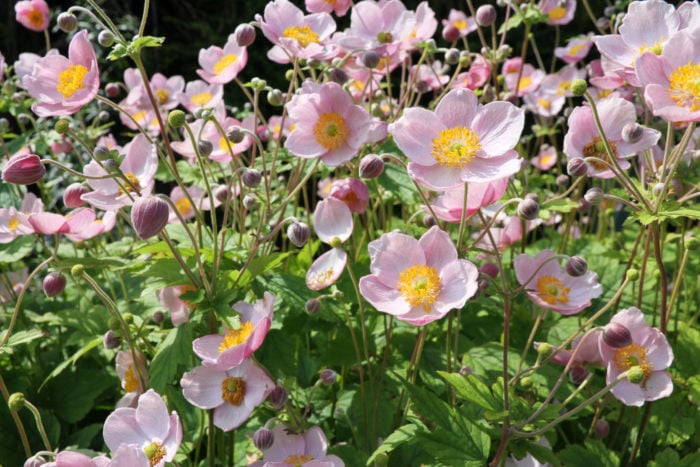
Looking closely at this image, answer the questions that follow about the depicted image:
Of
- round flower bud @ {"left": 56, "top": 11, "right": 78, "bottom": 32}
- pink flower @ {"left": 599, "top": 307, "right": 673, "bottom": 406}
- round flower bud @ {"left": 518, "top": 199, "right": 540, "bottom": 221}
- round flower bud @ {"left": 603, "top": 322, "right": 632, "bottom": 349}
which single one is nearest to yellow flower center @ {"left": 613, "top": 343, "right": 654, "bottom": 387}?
pink flower @ {"left": 599, "top": 307, "right": 673, "bottom": 406}

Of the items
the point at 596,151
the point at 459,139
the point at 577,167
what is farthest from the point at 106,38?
the point at 596,151

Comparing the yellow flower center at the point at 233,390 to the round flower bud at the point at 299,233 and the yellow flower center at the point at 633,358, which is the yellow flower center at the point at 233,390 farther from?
the yellow flower center at the point at 633,358

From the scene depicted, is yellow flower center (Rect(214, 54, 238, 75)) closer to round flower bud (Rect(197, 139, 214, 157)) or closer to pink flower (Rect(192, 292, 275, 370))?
round flower bud (Rect(197, 139, 214, 157))

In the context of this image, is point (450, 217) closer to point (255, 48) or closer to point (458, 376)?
point (458, 376)

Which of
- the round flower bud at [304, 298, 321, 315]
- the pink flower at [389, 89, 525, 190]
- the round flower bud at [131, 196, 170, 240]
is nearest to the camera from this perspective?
the round flower bud at [131, 196, 170, 240]

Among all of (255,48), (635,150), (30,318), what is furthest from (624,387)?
(255,48)
